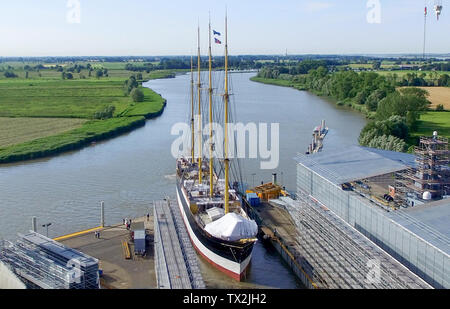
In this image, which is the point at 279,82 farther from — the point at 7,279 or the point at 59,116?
the point at 7,279

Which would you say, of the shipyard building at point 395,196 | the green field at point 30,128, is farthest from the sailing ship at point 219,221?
the green field at point 30,128

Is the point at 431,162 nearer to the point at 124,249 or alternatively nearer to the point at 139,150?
the point at 124,249

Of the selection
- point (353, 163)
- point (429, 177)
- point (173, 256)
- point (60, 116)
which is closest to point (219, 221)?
point (173, 256)

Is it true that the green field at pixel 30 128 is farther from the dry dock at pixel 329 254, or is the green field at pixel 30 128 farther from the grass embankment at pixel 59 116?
the dry dock at pixel 329 254

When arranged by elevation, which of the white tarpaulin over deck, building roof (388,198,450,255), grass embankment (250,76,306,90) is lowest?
the white tarpaulin over deck

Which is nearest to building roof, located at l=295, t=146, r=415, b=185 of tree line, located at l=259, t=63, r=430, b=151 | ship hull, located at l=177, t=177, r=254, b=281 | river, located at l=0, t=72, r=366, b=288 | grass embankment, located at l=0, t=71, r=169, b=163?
river, located at l=0, t=72, r=366, b=288

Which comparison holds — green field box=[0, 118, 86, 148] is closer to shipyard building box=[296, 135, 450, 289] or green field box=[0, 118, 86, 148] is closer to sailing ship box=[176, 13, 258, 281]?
sailing ship box=[176, 13, 258, 281]
